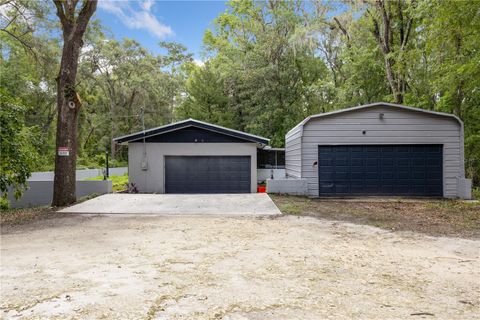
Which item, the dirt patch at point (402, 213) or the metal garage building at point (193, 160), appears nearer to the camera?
the dirt patch at point (402, 213)

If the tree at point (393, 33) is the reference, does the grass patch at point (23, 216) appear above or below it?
below

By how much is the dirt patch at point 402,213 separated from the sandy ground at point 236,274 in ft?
2.81

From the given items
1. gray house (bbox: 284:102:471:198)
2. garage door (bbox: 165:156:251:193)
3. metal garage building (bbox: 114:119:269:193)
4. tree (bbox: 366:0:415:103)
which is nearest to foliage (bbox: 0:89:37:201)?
metal garage building (bbox: 114:119:269:193)

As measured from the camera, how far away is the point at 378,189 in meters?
12.4

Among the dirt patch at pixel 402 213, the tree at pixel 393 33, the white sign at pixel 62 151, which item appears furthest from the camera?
the tree at pixel 393 33

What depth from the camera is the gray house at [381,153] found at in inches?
484

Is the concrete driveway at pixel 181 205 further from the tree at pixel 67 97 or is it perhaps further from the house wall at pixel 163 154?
the house wall at pixel 163 154

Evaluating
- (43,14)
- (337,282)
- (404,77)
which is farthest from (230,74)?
(337,282)

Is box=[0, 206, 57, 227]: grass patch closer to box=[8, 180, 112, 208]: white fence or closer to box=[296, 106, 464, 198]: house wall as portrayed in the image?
box=[8, 180, 112, 208]: white fence

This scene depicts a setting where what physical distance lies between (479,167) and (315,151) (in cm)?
1084

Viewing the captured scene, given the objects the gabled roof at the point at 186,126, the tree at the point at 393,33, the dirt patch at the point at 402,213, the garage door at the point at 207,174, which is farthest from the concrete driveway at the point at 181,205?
the tree at the point at 393,33

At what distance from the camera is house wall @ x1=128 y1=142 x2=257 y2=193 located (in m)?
14.7

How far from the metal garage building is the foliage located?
569 cm

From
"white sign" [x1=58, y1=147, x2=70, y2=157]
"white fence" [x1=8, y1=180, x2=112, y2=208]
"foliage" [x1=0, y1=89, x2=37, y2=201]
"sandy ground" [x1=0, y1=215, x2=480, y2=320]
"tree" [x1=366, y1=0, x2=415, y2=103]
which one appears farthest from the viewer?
"tree" [x1=366, y1=0, x2=415, y2=103]
